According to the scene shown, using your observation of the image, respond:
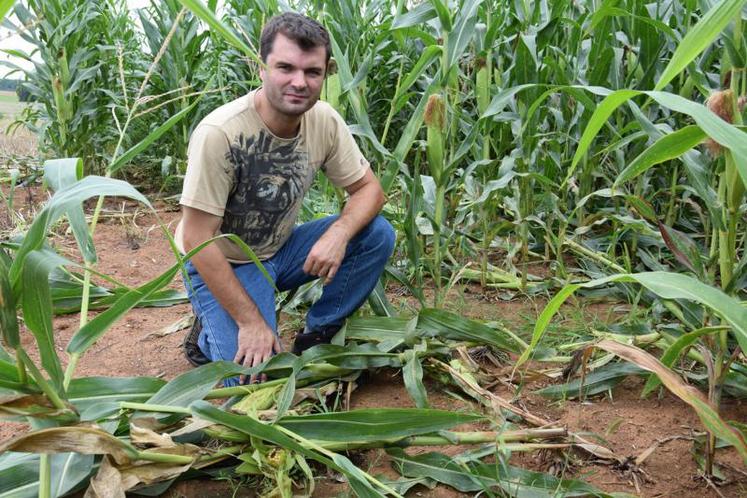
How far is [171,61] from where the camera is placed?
4.60 meters

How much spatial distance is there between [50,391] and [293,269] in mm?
1294

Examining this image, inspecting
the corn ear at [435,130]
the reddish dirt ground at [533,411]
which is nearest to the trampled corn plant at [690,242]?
the reddish dirt ground at [533,411]

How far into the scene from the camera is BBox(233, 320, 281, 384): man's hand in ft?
6.91

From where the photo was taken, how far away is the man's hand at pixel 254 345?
6.91 ft

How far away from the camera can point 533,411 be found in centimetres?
201

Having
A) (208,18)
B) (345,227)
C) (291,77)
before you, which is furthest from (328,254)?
(208,18)

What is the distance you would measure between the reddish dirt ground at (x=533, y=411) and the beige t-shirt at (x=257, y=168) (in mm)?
522

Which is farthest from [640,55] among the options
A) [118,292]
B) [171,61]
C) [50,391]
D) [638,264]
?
[171,61]

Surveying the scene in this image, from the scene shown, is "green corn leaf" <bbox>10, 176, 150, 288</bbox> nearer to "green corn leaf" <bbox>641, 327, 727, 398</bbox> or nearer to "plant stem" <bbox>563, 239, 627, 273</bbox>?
"green corn leaf" <bbox>641, 327, 727, 398</bbox>

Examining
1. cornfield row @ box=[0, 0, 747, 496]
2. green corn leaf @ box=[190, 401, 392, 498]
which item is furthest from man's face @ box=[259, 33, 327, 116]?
green corn leaf @ box=[190, 401, 392, 498]

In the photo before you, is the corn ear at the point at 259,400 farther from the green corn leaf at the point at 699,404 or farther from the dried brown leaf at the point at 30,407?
the green corn leaf at the point at 699,404

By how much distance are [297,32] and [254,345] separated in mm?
990

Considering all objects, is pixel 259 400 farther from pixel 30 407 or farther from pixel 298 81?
pixel 298 81

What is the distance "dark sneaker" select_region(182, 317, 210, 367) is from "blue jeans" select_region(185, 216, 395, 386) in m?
0.07
